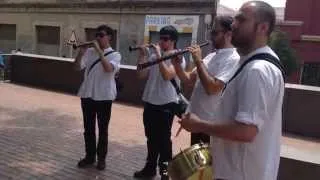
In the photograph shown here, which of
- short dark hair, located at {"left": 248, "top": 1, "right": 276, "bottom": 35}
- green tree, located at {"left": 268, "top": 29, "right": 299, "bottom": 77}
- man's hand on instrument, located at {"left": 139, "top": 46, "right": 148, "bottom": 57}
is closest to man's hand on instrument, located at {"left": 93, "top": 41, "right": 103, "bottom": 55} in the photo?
man's hand on instrument, located at {"left": 139, "top": 46, "right": 148, "bottom": 57}

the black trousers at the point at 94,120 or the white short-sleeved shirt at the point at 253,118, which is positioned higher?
the white short-sleeved shirt at the point at 253,118

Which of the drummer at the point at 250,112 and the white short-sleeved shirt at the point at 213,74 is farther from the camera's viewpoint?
the white short-sleeved shirt at the point at 213,74

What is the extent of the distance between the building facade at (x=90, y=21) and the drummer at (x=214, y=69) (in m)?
15.6

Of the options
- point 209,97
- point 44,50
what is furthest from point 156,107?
point 44,50

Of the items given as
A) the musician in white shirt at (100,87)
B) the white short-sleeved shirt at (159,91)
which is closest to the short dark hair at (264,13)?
the white short-sleeved shirt at (159,91)

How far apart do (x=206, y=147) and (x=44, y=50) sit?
27.0m

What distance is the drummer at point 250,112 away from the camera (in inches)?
Answer: 102

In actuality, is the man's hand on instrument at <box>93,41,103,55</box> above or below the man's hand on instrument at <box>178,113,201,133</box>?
above

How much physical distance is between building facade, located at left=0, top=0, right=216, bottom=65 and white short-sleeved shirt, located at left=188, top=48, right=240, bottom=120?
51.2 feet

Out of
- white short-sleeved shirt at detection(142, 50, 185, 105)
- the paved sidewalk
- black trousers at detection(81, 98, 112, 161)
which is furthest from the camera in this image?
the paved sidewalk

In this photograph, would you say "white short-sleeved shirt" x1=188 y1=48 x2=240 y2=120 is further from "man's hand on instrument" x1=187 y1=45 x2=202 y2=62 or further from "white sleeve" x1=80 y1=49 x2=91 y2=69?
"white sleeve" x1=80 y1=49 x2=91 y2=69

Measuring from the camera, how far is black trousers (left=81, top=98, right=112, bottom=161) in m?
5.93

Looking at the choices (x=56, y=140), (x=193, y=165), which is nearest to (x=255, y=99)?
(x=193, y=165)

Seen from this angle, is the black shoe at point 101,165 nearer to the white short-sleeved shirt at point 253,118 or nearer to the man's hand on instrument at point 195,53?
the man's hand on instrument at point 195,53
